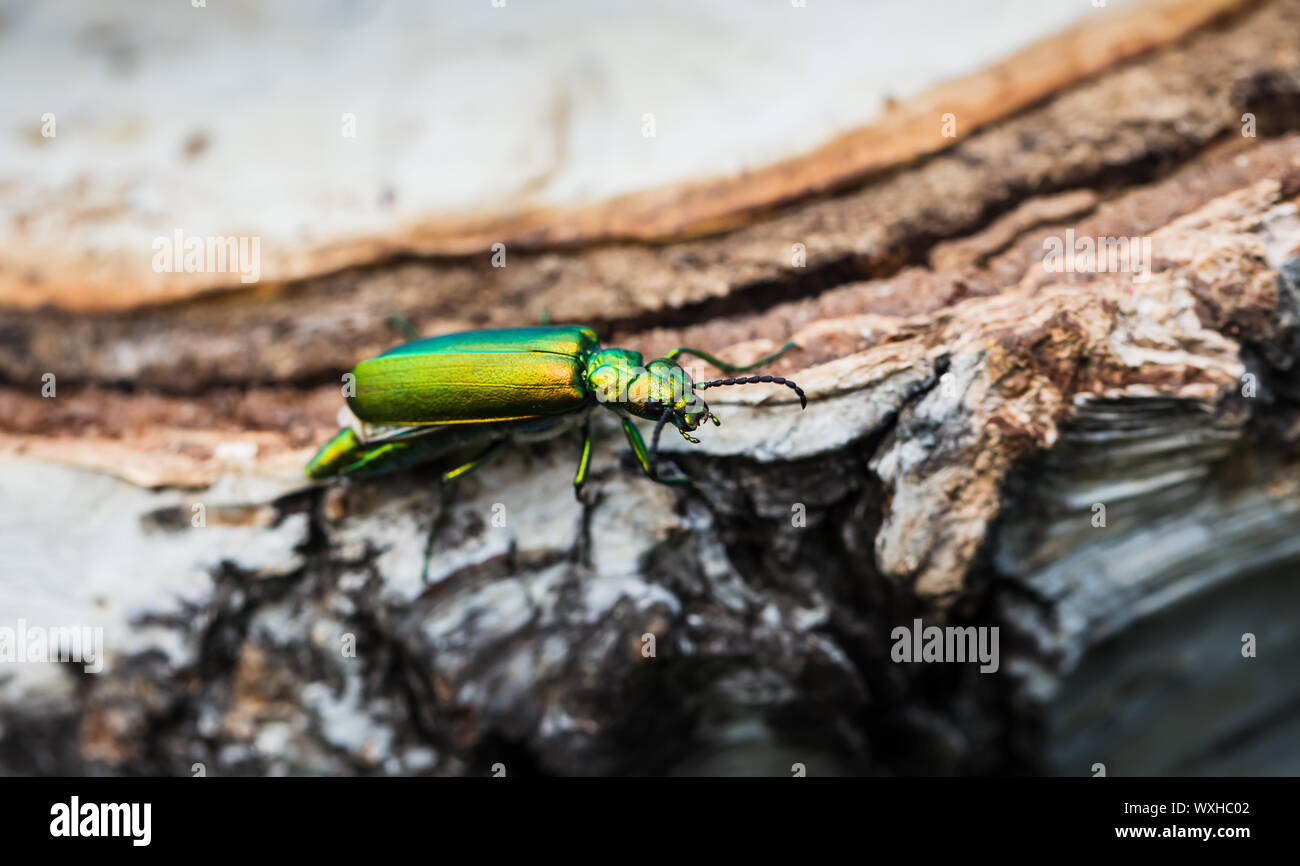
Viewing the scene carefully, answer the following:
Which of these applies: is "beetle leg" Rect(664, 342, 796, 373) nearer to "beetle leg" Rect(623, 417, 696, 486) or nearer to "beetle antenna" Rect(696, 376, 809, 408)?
"beetle antenna" Rect(696, 376, 809, 408)

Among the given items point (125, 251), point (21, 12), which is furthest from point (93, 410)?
point (21, 12)

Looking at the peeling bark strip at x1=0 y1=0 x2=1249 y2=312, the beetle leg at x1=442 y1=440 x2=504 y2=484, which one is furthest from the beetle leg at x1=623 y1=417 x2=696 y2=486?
the peeling bark strip at x1=0 y1=0 x2=1249 y2=312

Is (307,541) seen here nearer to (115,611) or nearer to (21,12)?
(115,611)

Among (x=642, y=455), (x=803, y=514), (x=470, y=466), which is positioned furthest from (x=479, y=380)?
(x=803, y=514)

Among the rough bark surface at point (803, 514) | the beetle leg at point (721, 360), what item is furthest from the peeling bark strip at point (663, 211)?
the beetle leg at point (721, 360)

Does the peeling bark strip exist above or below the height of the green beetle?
above

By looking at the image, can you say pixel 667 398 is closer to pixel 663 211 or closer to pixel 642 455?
pixel 642 455
